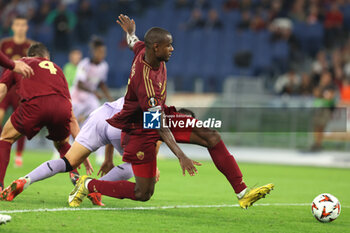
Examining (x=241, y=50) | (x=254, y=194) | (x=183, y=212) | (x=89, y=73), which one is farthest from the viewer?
(x=241, y=50)

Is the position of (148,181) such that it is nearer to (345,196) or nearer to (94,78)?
(345,196)

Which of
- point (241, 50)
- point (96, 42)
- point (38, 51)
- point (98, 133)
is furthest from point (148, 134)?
point (241, 50)

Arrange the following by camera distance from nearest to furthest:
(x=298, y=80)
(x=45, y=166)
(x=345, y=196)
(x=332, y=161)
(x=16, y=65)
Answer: (x=16, y=65)
(x=45, y=166)
(x=345, y=196)
(x=332, y=161)
(x=298, y=80)

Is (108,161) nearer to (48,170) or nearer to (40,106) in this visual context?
(48,170)

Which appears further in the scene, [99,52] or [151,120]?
[99,52]

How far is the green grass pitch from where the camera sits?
5691 millimetres

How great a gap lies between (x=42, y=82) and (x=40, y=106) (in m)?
0.28

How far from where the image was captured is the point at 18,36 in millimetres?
10672

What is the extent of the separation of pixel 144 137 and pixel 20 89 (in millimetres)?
1866

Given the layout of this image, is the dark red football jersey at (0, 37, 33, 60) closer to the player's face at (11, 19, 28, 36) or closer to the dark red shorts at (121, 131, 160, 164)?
the player's face at (11, 19, 28, 36)

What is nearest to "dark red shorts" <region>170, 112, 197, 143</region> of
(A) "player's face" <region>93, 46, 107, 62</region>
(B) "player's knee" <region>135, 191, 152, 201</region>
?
(B) "player's knee" <region>135, 191, 152, 201</region>

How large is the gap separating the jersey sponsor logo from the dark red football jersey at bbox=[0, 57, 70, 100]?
5.27 ft

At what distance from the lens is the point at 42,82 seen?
24.2 ft

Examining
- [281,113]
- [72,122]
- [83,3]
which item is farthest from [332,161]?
[83,3]
